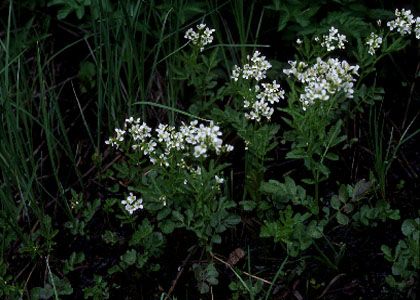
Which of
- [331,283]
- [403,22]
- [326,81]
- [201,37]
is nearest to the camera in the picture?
[326,81]

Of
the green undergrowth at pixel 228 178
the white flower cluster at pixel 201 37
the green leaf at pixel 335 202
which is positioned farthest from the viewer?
the white flower cluster at pixel 201 37

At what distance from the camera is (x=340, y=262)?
254 centimetres

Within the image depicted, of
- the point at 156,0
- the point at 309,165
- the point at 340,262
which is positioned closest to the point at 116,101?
the point at 156,0

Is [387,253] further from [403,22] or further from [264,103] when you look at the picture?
[403,22]

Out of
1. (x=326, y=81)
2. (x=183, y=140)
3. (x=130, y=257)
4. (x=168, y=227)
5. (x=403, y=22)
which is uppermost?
(x=403, y=22)

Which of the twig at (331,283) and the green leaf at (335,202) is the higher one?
the green leaf at (335,202)

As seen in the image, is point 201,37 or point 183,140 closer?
point 183,140

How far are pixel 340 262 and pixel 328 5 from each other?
4.26ft

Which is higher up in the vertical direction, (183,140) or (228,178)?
(183,140)

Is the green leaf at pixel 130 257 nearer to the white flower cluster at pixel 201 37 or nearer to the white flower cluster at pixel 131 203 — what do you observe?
the white flower cluster at pixel 131 203

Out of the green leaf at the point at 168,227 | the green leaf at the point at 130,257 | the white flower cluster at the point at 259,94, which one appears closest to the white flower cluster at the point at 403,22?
the white flower cluster at the point at 259,94

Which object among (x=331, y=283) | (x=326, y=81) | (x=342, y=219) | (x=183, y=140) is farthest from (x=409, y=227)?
(x=183, y=140)

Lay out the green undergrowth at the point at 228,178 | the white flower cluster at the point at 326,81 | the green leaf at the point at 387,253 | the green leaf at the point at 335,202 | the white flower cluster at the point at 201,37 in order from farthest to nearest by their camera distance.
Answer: the white flower cluster at the point at 201,37 < the green leaf at the point at 335,202 < the green undergrowth at the point at 228,178 < the green leaf at the point at 387,253 < the white flower cluster at the point at 326,81

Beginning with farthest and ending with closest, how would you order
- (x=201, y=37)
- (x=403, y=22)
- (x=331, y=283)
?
(x=201, y=37) → (x=403, y=22) → (x=331, y=283)
